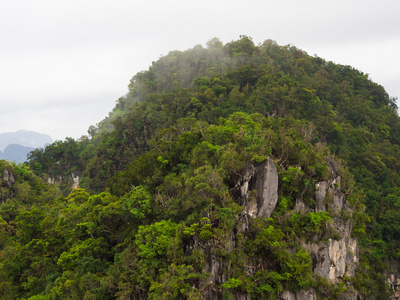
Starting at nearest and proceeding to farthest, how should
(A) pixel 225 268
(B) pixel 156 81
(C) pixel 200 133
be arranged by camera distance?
1. (A) pixel 225 268
2. (C) pixel 200 133
3. (B) pixel 156 81

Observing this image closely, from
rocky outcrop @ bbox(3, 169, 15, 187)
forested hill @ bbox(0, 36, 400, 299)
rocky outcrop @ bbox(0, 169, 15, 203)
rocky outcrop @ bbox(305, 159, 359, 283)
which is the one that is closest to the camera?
forested hill @ bbox(0, 36, 400, 299)

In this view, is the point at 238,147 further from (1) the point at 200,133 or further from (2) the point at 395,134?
(2) the point at 395,134

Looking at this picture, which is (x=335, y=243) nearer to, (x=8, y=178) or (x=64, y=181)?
(x=8, y=178)

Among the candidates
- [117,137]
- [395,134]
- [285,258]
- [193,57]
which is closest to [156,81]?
[193,57]

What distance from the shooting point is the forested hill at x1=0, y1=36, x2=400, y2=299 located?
14.9 m

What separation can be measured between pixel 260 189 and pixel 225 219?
3402mm

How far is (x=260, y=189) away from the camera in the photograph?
57.2 ft

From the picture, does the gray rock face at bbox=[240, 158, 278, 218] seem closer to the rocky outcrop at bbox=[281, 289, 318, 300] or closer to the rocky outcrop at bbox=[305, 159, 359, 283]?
the rocky outcrop at bbox=[305, 159, 359, 283]

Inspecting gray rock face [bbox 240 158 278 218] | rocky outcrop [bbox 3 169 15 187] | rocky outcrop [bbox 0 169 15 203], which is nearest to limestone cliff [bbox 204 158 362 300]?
gray rock face [bbox 240 158 278 218]

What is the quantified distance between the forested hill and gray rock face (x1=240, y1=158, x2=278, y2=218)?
Answer: 0.20 ft

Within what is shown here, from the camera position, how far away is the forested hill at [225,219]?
14.9m

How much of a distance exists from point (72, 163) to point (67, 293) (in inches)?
1296

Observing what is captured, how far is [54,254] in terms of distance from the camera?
2055cm

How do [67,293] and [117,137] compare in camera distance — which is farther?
[117,137]
